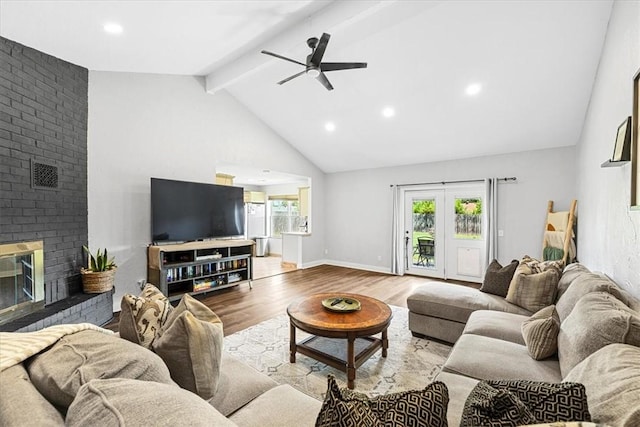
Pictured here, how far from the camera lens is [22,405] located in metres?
0.73

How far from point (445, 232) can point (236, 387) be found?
5369mm

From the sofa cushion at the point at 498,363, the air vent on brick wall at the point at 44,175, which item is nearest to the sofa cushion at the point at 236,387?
the sofa cushion at the point at 498,363

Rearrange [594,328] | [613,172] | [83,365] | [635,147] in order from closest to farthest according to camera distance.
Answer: [83,365]
[594,328]
[635,147]
[613,172]

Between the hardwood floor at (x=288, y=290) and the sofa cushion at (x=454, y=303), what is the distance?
123cm

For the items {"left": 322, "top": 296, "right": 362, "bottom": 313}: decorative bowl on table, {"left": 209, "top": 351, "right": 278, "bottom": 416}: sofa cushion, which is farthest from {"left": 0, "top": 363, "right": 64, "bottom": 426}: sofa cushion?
{"left": 322, "top": 296, "right": 362, "bottom": 313}: decorative bowl on table

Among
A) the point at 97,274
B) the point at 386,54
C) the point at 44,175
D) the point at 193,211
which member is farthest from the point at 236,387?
the point at 386,54

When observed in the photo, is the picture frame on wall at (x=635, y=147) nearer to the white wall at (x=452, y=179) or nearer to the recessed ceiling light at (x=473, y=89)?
the recessed ceiling light at (x=473, y=89)

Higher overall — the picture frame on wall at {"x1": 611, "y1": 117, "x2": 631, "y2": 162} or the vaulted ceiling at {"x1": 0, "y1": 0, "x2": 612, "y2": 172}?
the vaulted ceiling at {"x1": 0, "y1": 0, "x2": 612, "y2": 172}

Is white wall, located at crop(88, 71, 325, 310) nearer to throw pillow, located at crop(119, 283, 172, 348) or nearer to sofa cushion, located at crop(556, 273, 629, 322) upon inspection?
throw pillow, located at crop(119, 283, 172, 348)

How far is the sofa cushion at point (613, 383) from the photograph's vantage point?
30.5 inches

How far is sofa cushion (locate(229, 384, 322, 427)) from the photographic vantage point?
1.16 m

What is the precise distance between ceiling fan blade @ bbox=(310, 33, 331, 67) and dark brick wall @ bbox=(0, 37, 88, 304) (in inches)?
109

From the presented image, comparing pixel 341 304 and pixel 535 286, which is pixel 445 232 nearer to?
pixel 535 286

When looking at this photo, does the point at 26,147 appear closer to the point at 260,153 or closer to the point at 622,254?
the point at 260,153
